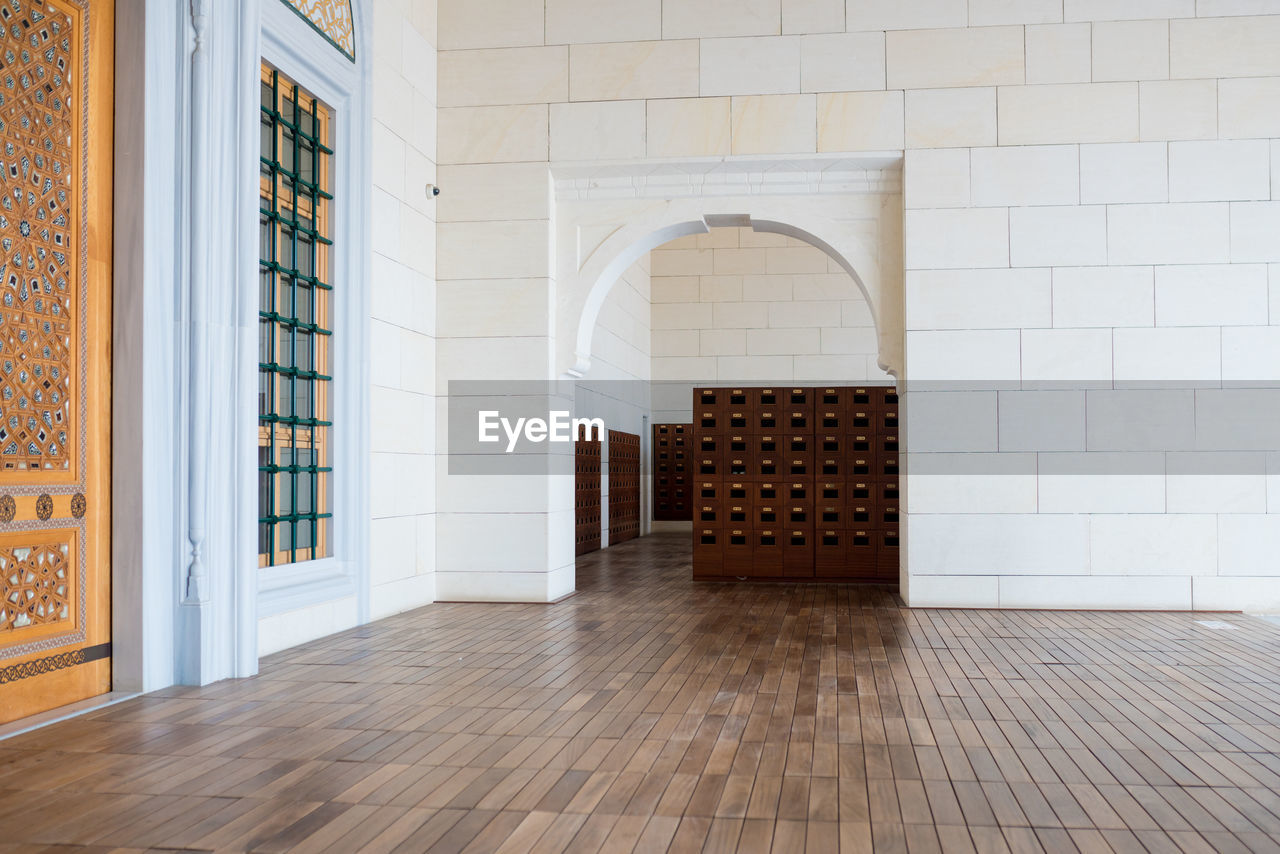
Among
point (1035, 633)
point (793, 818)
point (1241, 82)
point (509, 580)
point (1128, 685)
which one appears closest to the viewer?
point (793, 818)

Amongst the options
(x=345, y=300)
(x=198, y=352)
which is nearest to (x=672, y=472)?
(x=345, y=300)

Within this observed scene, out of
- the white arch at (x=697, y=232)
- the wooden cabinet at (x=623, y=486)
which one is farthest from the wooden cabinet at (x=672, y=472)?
the white arch at (x=697, y=232)

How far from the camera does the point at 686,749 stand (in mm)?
4305

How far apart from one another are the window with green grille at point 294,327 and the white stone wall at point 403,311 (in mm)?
677

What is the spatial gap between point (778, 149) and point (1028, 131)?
2.05 meters

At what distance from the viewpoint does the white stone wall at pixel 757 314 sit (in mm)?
17375

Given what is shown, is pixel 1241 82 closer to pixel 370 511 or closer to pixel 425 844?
pixel 370 511

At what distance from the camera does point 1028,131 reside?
340 inches

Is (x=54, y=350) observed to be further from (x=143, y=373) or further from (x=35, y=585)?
(x=35, y=585)

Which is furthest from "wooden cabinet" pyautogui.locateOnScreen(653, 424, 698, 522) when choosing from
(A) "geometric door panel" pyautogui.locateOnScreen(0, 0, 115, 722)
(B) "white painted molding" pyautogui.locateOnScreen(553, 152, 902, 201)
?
(A) "geometric door panel" pyautogui.locateOnScreen(0, 0, 115, 722)

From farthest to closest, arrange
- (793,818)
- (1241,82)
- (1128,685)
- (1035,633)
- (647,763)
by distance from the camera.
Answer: (1241,82), (1035,633), (1128,685), (647,763), (793,818)

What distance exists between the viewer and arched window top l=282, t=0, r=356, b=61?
7.07m

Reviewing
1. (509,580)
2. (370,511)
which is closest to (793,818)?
(370,511)

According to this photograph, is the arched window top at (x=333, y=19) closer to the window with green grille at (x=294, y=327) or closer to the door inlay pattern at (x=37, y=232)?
the window with green grille at (x=294, y=327)
